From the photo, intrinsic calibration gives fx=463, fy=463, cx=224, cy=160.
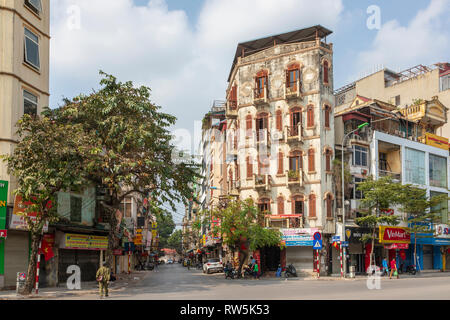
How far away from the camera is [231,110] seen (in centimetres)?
4869

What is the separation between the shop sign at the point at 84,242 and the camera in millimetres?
30703

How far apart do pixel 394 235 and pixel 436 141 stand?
14.9 metres

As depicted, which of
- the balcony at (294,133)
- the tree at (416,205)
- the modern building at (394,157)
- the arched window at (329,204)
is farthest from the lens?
the modern building at (394,157)

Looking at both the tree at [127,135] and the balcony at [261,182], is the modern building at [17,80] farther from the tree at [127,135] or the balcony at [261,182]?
the balcony at [261,182]

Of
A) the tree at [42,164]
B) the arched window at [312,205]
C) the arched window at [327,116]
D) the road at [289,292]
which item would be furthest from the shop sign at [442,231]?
the tree at [42,164]

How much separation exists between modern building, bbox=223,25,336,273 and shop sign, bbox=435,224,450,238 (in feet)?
49.8

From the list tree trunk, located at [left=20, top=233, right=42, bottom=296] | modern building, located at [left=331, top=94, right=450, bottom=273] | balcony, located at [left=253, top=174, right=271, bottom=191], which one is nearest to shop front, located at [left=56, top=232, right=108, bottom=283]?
tree trunk, located at [left=20, top=233, right=42, bottom=296]

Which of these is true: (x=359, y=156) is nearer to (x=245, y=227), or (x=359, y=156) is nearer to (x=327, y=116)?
(x=327, y=116)

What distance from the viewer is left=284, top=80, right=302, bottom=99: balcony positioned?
43953 millimetres

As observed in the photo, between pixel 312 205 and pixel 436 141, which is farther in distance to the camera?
pixel 436 141

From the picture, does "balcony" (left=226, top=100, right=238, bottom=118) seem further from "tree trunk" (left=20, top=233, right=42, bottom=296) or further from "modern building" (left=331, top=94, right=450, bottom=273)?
"tree trunk" (left=20, top=233, right=42, bottom=296)

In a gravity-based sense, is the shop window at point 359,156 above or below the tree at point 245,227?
above

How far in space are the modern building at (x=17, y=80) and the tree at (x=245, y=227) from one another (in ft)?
59.0

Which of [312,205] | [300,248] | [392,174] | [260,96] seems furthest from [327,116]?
[300,248]
